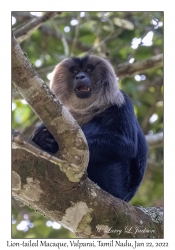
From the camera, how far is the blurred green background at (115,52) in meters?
7.79

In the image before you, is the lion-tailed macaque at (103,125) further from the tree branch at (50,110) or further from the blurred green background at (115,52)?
the blurred green background at (115,52)

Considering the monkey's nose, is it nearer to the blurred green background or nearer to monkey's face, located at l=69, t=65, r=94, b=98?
monkey's face, located at l=69, t=65, r=94, b=98

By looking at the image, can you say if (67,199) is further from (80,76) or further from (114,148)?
(80,76)

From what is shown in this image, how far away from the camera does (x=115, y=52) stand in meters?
8.58

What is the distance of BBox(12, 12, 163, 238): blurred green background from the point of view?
25.6 feet

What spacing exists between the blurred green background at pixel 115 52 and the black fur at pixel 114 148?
6.91 feet

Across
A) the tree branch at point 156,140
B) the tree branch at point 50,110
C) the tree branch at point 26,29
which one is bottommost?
the tree branch at point 50,110

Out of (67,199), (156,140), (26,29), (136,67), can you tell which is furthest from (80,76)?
(156,140)

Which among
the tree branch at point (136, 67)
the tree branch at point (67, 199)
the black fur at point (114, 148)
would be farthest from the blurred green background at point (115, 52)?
the tree branch at point (67, 199)

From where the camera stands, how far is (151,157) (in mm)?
9008

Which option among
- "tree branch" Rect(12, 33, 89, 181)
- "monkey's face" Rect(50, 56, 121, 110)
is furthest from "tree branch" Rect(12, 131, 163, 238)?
"monkey's face" Rect(50, 56, 121, 110)

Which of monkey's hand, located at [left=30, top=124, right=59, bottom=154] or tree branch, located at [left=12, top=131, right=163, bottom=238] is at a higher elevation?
monkey's hand, located at [left=30, top=124, right=59, bottom=154]
